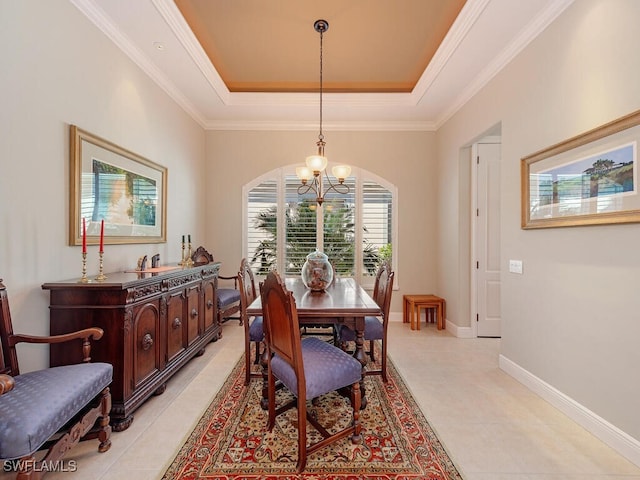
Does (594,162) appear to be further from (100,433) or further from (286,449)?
(100,433)

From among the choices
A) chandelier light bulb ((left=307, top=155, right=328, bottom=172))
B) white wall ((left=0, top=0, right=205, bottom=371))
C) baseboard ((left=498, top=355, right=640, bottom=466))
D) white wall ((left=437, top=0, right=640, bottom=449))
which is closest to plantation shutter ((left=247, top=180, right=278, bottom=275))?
chandelier light bulb ((left=307, top=155, right=328, bottom=172))

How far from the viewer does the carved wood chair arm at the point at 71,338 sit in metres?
1.81

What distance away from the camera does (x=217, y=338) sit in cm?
404

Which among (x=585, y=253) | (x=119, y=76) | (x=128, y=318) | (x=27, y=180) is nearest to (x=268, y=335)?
(x=128, y=318)

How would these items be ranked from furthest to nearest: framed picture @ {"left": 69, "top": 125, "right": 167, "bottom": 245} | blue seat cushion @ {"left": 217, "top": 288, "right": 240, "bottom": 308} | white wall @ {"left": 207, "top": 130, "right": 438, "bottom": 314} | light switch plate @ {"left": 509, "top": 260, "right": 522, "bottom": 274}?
white wall @ {"left": 207, "top": 130, "right": 438, "bottom": 314} < blue seat cushion @ {"left": 217, "top": 288, "right": 240, "bottom": 308} < light switch plate @ {"left": 509, "top": 260, "right": 522, "bottom": 274} < framed picture @ {"left": 69, "top": 125, "right": 167, "bottom": 245}

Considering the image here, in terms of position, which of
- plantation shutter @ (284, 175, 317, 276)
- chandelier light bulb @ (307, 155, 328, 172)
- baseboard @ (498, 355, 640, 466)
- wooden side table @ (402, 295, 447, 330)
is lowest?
baseboard @ (498, 355, 640, 466)

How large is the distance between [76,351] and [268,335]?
128 centimetres

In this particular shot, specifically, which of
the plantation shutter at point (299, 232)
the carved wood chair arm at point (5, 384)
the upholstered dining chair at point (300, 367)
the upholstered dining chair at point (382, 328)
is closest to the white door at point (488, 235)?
the upholstered dining chair at point (382, 328)

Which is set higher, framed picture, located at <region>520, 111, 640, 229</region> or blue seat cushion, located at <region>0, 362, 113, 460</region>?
framed picture, located at <region>520, 111, 640, 229</region>

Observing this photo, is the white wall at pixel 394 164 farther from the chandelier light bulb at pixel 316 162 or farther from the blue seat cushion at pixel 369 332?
the blue seat cushion at pixel 369 332

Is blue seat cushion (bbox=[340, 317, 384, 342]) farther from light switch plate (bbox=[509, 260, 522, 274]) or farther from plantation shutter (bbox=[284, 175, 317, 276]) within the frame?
plantation shutter (bbox=[284, 175, 317, 276])

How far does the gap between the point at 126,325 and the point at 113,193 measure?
4.23 feet

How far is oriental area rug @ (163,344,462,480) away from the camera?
1.78 metres

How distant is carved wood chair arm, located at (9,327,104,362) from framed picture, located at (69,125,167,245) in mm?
784
